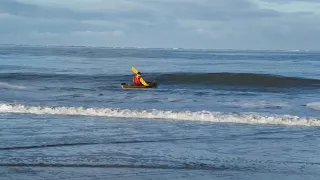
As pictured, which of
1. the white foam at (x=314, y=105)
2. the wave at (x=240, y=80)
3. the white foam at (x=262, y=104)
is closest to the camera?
the white foam at (x=314, y=105)

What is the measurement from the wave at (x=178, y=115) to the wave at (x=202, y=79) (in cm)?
1760

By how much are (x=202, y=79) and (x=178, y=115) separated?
20.7 meters

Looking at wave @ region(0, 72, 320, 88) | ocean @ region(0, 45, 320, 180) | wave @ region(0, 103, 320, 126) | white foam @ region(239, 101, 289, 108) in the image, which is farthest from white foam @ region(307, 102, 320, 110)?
wave @ region(0, 72, 320, 88)

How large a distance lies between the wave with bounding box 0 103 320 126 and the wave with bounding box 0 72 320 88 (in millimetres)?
17599

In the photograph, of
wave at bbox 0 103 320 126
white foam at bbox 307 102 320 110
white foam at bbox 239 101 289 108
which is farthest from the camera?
white foam at bbox 239 101 289 108

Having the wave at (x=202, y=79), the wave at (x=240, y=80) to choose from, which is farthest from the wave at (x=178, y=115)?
the wave at (x=240, y=80)

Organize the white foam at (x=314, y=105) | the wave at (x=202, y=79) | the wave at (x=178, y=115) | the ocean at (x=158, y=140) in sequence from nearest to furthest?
the ocean at (x=158, y=140)
the wave at (x=178, y=115)
the white foam at (x=314, y=105)
the wave at (x=202, y=79)

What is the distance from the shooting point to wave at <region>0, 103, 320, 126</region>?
1600 cm

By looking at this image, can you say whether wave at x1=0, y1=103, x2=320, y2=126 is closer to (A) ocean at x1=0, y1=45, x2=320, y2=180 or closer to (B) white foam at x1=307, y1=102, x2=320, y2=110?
(A) ocean at x1=0, y1=45, x2=320, y2=180

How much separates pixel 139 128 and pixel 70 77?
24.4m

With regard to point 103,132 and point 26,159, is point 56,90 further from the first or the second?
point 26,159

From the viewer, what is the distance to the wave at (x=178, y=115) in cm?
1600

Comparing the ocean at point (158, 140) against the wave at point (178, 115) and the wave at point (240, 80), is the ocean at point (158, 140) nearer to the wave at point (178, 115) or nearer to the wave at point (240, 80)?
the wave at point (178, 115)

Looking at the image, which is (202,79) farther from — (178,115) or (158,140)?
(158,140)
